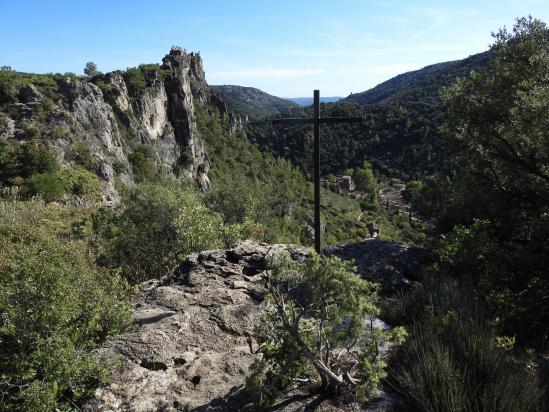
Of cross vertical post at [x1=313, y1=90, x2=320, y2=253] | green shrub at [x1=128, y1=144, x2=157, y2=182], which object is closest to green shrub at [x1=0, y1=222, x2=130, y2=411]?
cross vertical post at [x1=313, y1=90, x2=320, y2=253]

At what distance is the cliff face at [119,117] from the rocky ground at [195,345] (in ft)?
82.4

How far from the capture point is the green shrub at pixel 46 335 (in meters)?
4.17

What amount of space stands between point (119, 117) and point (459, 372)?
185 feet

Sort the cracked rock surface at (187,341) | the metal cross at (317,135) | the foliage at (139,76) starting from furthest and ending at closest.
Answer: the foliage at (139,76) < the metal cross at (317,135) < the cracked rock surface at (187,341)

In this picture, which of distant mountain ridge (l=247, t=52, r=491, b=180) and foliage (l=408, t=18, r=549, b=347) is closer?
foliage (l=408, t=18, r=549, b=347)

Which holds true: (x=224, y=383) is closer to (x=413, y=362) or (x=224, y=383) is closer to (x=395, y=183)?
(x=413, y=362)

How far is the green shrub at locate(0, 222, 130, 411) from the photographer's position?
4.17 m

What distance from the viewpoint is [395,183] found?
12962cm

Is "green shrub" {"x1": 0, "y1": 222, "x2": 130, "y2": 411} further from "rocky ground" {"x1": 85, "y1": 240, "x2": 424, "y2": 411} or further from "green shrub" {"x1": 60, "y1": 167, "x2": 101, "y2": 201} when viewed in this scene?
"green shrub" {"x1": 60, "y1": 167, "x2": 101, "y2": 201}

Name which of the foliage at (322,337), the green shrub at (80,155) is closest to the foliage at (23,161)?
the green shrub at (80,155)

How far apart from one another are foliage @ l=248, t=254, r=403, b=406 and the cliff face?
1145 inches

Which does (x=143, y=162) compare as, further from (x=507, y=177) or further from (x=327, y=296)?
(x=327, y=296)

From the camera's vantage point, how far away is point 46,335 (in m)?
4.71

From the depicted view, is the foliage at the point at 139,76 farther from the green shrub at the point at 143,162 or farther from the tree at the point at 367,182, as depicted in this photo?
the tree at the point at 367,182
